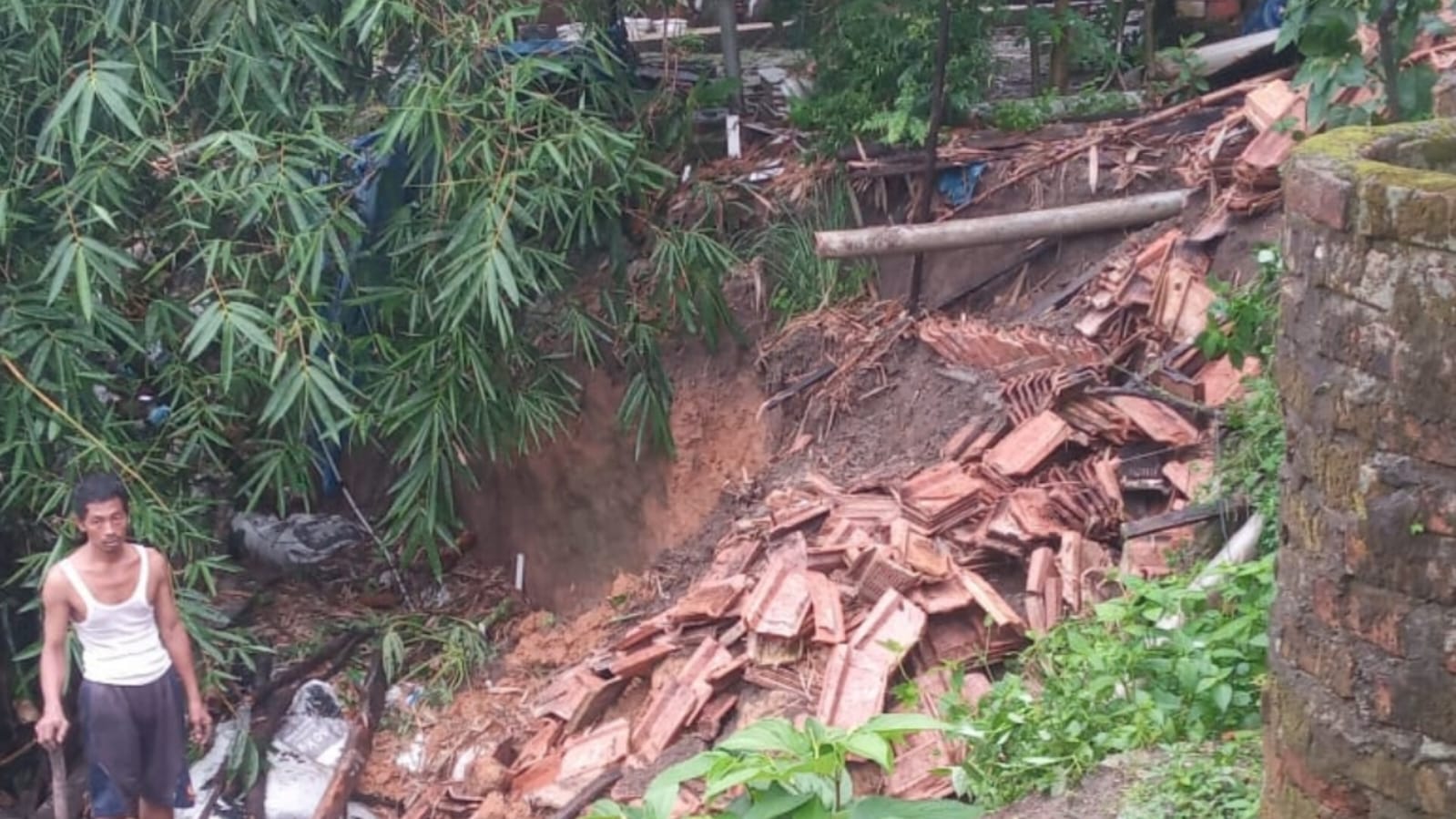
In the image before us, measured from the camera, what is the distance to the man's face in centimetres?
462

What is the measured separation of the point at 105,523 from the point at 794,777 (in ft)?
8.88

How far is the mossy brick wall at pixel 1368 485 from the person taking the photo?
108 inches

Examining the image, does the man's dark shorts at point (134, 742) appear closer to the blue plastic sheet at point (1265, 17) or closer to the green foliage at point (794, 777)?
the green foliage at point (794, 777)

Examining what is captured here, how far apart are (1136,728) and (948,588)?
1.27m

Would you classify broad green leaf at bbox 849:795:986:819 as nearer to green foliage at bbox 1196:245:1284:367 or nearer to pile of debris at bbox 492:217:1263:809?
pile of debris at bbox 492:217:1263:809

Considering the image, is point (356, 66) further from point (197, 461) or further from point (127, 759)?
point (127, 759)

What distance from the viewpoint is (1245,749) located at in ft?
12.3

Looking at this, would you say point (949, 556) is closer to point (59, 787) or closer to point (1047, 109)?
point (1047, 109)

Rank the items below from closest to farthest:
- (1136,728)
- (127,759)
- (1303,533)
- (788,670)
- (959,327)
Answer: (1303,533) → (1136,728) → (127,759) → (788,670) → (959,327)

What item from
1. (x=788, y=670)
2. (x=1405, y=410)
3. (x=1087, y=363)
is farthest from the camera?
(x=1087, y=363)

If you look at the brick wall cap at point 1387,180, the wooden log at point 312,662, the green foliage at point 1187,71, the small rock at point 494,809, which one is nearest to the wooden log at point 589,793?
the small rock at point 494,809

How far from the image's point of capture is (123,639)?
15.8 feet

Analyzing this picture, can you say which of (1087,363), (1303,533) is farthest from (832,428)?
(1303,533)

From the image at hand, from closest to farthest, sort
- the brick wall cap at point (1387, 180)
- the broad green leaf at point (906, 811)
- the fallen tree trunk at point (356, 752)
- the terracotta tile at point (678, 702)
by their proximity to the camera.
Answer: the broad green leaf at point (906, 811) < the brick wall cap at point (1387, 180) < the terracotta tile at point (678, 702) < the fallen tree trunk at point (356, 752)
